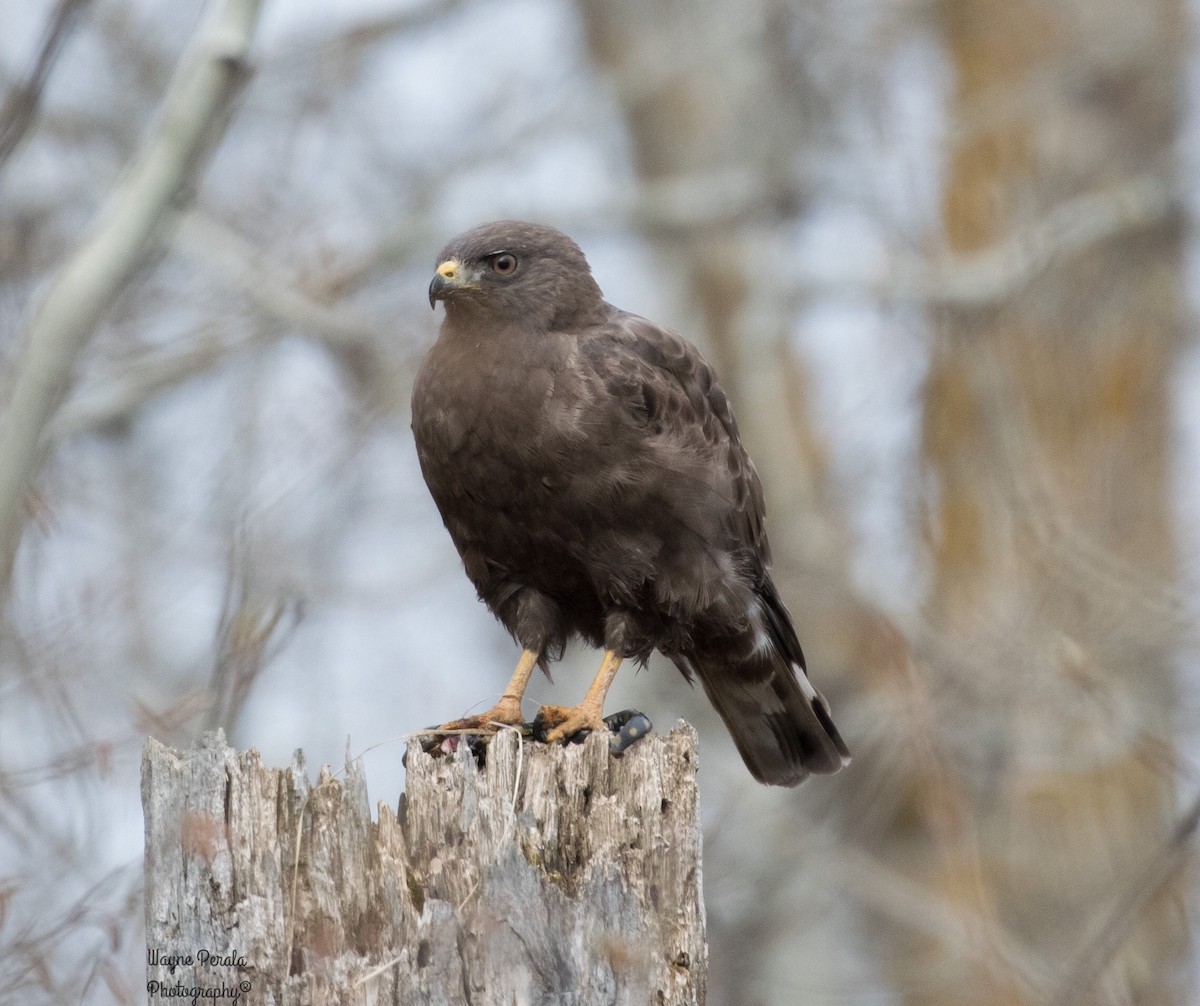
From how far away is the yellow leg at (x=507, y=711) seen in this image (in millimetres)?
4383

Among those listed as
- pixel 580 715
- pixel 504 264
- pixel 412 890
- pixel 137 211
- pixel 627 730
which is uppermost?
pixel 504 264

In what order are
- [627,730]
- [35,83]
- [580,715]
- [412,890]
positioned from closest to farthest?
[35,83] → [412,890] → [627,730] → [580,715]

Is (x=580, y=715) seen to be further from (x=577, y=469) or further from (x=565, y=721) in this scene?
(x=577, y=469)

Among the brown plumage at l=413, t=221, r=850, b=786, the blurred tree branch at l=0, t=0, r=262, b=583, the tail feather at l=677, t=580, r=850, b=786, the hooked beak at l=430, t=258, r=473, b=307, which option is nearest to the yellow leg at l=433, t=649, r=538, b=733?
the brown plumage at l=413, t=221, r=850, b=786

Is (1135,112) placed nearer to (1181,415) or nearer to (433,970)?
(1181,415)

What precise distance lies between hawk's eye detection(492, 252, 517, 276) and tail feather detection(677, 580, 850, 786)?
1.32m

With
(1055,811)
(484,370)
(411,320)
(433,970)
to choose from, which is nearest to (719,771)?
(1055,811)

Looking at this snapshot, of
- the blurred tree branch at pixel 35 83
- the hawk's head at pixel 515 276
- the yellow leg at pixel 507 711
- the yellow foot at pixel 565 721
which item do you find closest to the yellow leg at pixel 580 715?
the yellow foot at pixel 565 721

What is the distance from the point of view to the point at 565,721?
4445 mm

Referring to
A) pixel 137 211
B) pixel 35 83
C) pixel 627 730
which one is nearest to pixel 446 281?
pixel 137 211

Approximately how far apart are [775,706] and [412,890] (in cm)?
241

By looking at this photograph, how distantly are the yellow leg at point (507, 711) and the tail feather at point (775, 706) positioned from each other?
70cm

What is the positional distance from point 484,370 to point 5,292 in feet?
7.30

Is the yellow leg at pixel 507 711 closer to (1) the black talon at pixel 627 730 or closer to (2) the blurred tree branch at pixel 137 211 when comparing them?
(1) the black talon at pixel 627 730
